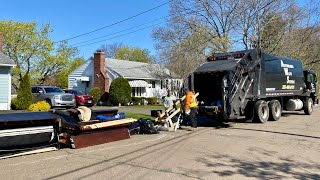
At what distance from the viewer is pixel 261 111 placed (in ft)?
49.7

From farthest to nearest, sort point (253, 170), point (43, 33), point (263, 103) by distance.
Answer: point (43, 33)
point (263, 103)
point (253, 170)

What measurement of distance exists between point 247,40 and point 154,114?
15.8 meters

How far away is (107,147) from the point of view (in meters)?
9.17

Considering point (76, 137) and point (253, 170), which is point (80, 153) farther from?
point (253, 170)

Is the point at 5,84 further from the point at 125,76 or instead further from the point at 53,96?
Answer: the point at 125,76

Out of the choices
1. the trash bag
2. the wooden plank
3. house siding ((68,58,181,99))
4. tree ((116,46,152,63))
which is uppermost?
tree ((116,46,152,63))

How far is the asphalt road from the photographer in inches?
249

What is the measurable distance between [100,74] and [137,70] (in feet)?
19.5

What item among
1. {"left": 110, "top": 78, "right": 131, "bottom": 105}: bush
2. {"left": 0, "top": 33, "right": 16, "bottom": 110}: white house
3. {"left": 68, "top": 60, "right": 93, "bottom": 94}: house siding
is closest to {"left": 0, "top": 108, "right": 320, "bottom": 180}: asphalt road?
{"left": 0, "top": 33, "right": 16, "bottom": 110}: white house

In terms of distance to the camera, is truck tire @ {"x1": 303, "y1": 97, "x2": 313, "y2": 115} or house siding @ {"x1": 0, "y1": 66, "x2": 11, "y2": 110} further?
house siding @ {"x1": 0, "y1": 66, "x2": 11, "y2": 110}

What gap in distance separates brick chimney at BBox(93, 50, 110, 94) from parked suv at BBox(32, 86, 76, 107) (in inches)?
348

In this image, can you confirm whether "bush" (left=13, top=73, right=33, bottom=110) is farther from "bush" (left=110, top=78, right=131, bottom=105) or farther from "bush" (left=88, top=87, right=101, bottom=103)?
"bush" (left=88, top=87, right=101, bottom=103)

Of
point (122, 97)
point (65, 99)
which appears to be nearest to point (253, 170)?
point (65, 99)

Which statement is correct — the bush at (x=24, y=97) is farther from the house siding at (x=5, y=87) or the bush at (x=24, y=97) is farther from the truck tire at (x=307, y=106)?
the truck tire at (x=307, y=106)
